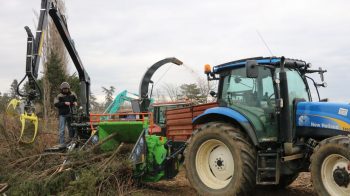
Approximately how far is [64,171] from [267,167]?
3156 mm

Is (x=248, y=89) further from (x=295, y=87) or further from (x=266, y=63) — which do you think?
(x=295, y=87)

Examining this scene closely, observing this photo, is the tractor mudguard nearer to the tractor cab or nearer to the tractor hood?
the tractor cab

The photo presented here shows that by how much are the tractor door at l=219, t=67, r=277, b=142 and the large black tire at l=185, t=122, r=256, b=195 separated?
0.28 m

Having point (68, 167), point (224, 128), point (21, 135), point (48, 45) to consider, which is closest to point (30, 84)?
point (21, 135)

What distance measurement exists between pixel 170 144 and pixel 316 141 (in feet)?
9.38

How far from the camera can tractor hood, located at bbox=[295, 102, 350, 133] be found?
5.54 metres

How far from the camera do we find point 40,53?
807 centimetres

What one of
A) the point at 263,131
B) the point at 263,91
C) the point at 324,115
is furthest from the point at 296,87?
the point at 263,131

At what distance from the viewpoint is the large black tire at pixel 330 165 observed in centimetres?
498

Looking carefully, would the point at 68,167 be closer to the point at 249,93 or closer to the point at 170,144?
the point at 170,144

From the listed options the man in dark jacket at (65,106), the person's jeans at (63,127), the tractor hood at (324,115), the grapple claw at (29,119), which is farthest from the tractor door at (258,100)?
the man in dark jacket at (65,106)

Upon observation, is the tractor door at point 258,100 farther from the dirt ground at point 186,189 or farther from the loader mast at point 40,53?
the loader mast at point 40,53

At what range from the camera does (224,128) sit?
6.15 metres

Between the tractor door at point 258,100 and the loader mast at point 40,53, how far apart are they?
144 inches
